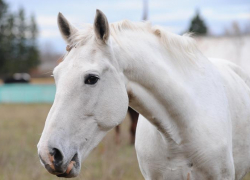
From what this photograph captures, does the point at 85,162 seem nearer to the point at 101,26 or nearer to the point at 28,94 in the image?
the point at 101,26

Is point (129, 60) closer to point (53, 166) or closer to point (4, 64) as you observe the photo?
point (53, 166)

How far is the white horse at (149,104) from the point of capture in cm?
264

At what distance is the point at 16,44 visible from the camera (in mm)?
46188

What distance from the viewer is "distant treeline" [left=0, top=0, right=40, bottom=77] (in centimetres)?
4497

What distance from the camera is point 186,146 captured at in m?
3.20

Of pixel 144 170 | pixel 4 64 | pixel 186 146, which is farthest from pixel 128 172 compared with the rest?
pixel 4 64

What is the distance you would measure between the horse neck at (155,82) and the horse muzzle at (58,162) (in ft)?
2.33

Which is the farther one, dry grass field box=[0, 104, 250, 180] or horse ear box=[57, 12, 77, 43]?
dry grass field box=[0, 104, 250, 180]

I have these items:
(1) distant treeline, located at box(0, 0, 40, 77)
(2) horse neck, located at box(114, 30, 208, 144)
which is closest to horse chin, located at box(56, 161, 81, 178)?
(2) horse neck, located at box(114, 30, 208, 144)

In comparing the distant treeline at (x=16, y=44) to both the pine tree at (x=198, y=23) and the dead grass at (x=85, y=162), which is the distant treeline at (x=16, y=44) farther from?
the dead grass at (x=85, y=162)

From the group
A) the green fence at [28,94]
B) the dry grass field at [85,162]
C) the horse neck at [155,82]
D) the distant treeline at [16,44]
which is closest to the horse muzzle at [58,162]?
the dry grass field at [85,162]

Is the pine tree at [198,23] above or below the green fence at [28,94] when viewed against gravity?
below

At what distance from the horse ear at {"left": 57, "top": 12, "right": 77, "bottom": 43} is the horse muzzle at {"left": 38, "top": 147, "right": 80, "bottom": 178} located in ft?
2.95

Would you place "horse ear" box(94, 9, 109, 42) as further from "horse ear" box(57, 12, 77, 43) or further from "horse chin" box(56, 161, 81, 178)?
"horse chin" box(56, 161, 81, 178)
